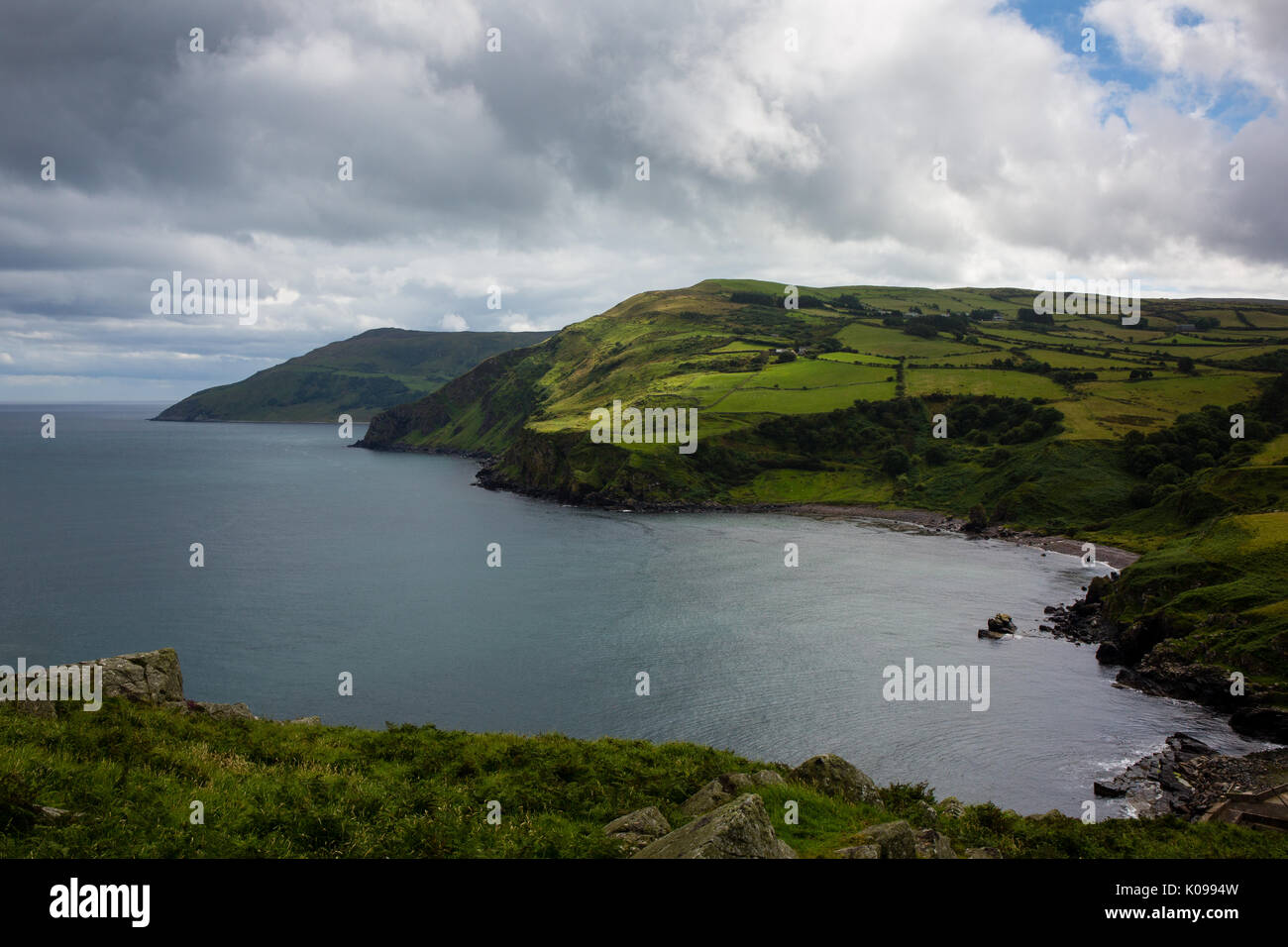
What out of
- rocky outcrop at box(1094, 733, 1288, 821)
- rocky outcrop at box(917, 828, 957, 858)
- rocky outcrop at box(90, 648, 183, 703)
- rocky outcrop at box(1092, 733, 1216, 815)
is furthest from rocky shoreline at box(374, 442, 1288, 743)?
rocky outcrop at box(90, 648, 183, 703)

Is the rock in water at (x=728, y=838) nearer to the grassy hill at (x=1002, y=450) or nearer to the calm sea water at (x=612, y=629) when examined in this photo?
the calm sea water at (x=612, y=629)

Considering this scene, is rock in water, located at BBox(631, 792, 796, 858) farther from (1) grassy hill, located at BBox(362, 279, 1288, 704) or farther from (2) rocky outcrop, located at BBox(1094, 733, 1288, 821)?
(1) grassy hill, located at BBox(362, 279, 1288, 704)

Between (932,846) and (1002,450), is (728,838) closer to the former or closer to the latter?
(932,846)

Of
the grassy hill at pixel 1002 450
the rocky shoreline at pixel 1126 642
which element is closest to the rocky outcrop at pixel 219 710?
the rocky shoreline at pixel 1126 642
